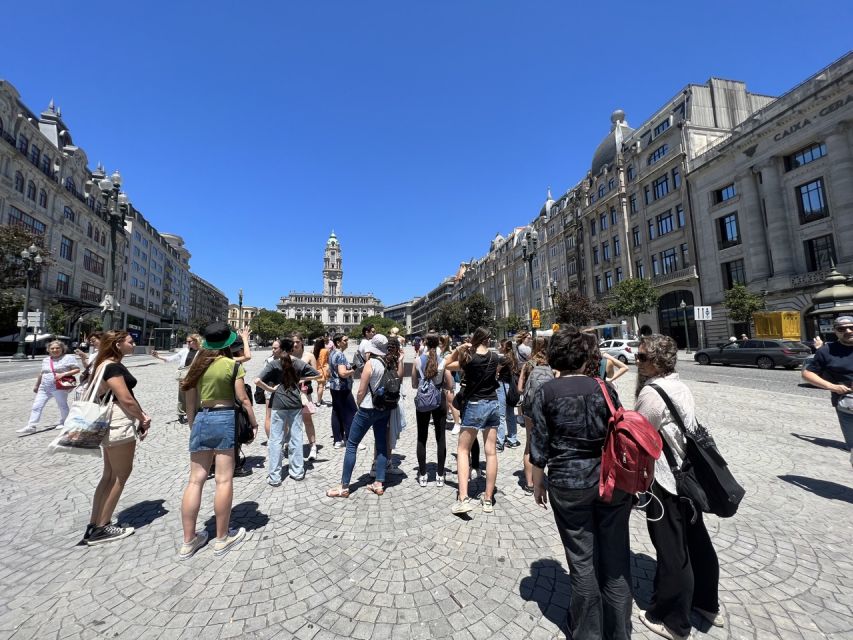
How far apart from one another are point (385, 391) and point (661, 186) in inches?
1635

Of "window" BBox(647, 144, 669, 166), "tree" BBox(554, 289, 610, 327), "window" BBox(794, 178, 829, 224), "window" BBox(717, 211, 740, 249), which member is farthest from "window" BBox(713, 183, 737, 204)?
"tree" BBox(554, 289, 610, 327)

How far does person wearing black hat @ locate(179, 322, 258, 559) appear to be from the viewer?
318 cm

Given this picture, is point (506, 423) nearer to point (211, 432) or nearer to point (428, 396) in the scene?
point (428, 396)

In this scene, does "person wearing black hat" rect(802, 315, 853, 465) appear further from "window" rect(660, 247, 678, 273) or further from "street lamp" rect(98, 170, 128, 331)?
"window" rect(660, 247, 678, 273)

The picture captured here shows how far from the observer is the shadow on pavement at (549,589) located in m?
2.44

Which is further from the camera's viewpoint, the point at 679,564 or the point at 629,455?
the point at 679,564

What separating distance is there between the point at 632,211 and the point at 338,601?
4540 cm

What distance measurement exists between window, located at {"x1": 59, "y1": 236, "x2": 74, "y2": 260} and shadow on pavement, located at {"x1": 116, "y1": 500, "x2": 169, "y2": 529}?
51173 millimetres

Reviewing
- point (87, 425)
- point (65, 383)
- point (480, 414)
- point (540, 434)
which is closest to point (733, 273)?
point (480, 414)

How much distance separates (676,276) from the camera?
33.2 metres

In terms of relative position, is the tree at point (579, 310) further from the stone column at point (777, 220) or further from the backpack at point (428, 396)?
the backpack at point (428, 396)

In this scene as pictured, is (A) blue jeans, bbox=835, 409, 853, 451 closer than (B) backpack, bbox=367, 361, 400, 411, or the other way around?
(A) blue jeans, bbox=835, 409, 853, 451

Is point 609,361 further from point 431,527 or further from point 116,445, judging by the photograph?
point 116,445

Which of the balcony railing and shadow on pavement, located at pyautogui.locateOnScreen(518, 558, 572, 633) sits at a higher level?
the balcony railing
